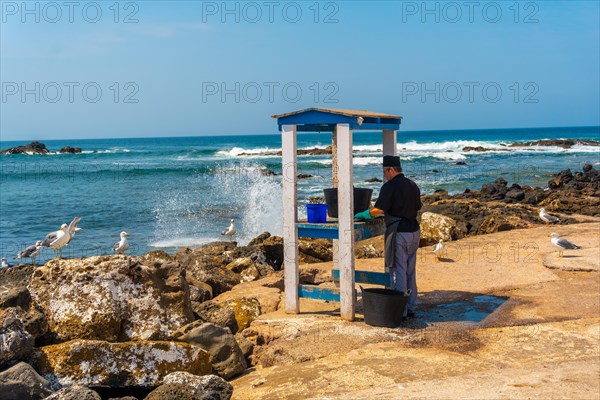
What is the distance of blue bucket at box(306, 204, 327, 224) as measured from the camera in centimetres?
951

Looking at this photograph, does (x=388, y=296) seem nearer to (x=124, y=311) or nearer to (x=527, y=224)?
(x=124, y=311)

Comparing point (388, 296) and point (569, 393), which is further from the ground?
point (388, 296)

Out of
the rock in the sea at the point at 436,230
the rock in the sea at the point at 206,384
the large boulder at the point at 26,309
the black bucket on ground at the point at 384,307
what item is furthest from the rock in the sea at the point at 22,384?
the rock in the sea at the point at 436,230

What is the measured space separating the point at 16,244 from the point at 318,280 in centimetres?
1339

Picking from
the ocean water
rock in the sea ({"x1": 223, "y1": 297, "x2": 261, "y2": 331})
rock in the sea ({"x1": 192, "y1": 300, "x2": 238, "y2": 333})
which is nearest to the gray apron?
rock in the sea ({"x1": 223, "y1": 297, "x2": 261, "y2": 331})

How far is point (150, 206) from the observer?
3219cm

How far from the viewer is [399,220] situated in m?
9.14

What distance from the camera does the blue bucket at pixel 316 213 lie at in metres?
9.51

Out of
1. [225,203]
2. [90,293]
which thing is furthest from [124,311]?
[225,203]

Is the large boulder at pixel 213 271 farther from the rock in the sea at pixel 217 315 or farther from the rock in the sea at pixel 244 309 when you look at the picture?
the rock in the sea at pixel 217 315

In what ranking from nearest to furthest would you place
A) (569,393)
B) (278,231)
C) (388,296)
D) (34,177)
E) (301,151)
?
(569,393)
(388,296)
(278,231)
(34,177)
(301,151)

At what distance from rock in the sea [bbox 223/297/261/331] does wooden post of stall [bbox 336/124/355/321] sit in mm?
1280

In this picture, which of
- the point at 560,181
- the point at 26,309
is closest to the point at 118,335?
the point at 26,309

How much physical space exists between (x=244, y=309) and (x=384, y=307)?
6.95 feet
